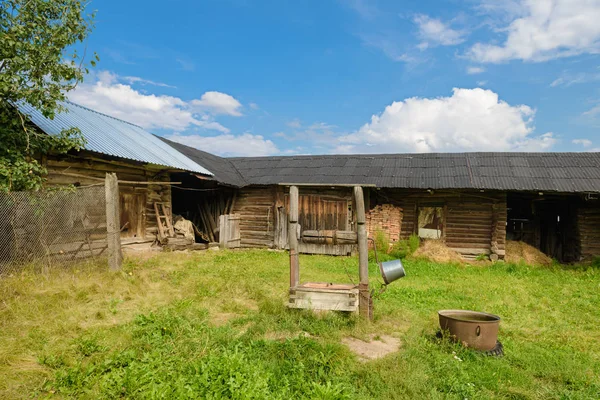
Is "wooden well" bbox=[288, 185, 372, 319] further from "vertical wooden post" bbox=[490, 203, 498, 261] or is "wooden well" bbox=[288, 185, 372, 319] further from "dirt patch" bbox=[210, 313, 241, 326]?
"vertical wooden post" bbox=[490, 203, 498, 261]

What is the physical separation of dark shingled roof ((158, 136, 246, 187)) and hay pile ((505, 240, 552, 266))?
10545mm

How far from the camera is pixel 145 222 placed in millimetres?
11914

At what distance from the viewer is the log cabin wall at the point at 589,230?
12430 mm

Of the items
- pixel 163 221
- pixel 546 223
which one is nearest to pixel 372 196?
pixel 546 223

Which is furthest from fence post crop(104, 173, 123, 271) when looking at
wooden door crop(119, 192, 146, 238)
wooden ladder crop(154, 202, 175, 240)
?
wooden ladder crop(154, 202, 175, 240)

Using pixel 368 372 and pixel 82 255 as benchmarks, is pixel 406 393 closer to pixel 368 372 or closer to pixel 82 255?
pixel 368 372

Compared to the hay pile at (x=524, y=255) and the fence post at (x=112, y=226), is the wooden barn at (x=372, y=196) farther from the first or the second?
the fence post at (x=112, y=226)

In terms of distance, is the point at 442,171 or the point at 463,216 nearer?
the point at 463,216

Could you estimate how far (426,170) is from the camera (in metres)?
14.5

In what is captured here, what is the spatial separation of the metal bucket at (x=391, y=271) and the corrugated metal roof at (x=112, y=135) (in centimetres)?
737

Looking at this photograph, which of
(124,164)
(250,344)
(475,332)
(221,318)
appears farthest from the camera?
(124,164)

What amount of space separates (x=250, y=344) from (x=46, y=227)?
5.29 m

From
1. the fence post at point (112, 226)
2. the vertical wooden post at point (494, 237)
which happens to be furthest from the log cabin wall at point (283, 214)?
the fence post at point (112, 226)

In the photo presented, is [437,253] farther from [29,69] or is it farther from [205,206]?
[29,69]
